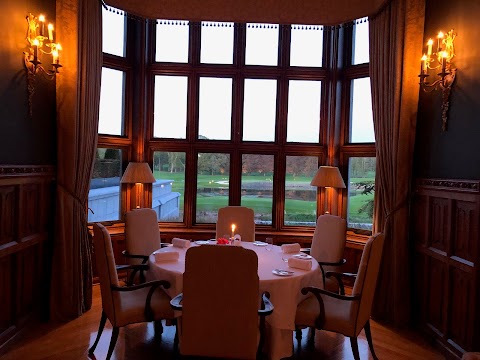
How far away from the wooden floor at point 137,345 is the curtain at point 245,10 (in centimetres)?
369

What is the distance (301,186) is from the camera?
5.87 metres

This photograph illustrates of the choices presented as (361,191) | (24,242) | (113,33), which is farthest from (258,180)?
(24,242)

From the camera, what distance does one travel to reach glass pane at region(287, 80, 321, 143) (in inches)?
231

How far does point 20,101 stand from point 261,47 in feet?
10.8

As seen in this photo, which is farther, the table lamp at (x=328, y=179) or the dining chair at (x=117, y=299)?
the table lamp at (x=328, y=179)

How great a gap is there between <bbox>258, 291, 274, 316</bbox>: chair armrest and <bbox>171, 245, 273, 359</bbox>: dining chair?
23 centimetres

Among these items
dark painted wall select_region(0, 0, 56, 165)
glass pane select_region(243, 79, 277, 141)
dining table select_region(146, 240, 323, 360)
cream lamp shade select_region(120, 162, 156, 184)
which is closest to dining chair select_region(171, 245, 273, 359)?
dining table select_region(146, 240, 323, 360)

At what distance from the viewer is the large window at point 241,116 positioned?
5715 mm

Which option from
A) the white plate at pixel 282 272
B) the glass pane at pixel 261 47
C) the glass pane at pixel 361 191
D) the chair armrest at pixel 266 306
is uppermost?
the glass pane at pixel 261 47

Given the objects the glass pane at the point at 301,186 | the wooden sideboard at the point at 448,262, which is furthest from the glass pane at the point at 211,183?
the wooden sideboard at the point at 448,262

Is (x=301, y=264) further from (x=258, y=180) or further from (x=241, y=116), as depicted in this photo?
(x=241, y=116)

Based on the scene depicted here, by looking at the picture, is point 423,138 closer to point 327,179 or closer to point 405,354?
point 327,179

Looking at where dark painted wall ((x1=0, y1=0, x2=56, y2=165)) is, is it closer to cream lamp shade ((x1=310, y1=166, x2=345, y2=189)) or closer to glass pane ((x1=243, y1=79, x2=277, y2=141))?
glass pane ((x1=243, y1=79, x2=277, y2=141))

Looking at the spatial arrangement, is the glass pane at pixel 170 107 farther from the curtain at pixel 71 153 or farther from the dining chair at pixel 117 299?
the dining chair at pixel 117 299
